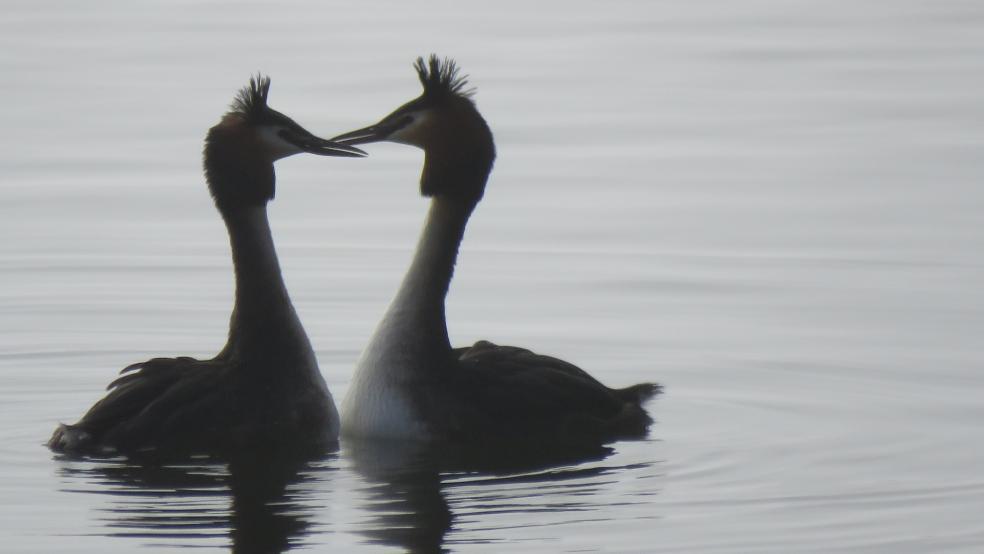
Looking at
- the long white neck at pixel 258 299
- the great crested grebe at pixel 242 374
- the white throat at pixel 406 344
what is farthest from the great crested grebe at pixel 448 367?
the long white neck at pixel 258 299

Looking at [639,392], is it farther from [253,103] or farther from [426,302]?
[253,103]

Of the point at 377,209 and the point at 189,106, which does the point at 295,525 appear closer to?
the point at 377,209

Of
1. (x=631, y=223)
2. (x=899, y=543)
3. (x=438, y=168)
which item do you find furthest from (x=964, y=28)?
(x=899, y=543)

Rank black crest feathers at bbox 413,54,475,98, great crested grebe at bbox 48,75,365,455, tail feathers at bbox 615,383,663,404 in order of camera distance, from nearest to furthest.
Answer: great crested grebe at bbox 48,75,365,455
black crest feathers at bbox 413,54,475,98
tail feathers at bbox 615,383,663,404

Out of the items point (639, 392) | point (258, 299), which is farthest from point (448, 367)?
point (639, 392)

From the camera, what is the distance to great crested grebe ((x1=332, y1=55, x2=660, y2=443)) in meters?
10.8

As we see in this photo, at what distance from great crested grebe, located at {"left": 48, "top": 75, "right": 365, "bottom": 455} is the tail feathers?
5.32ft

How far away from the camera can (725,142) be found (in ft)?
63.2

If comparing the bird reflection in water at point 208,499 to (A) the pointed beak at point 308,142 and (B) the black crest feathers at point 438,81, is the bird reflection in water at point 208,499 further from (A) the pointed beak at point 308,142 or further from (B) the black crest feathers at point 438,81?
(B) the black crest feathers at point 438,81

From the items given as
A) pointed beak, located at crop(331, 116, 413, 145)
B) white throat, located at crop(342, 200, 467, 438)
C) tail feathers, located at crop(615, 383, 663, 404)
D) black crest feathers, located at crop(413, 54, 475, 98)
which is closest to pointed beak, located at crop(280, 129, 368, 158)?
pointed beak, located at crop(331, 116, 413, 145)

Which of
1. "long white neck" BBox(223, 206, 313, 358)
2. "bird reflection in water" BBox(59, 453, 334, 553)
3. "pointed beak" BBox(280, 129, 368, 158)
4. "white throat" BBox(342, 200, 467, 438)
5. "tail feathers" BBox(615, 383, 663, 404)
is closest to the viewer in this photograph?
"bird reflection in water" BBox(59, 453, 334, 553)

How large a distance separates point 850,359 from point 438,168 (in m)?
3.01

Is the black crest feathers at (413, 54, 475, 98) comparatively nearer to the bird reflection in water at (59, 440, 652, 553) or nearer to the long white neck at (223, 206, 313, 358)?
the long white neck at (223, 206, 313, 358)

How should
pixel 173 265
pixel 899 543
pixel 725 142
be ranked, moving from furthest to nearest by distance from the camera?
pixel 725 142 → pixel 173 265 → pixel 899 543
